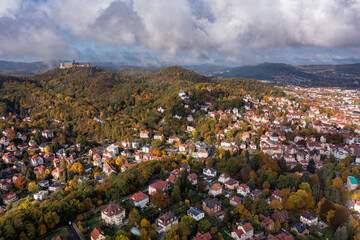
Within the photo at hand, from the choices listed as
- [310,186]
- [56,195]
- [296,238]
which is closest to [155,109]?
[56,195]

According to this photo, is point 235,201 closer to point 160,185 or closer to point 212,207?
point 212,207

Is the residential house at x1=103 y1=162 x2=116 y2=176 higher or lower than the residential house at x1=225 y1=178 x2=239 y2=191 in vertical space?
lower

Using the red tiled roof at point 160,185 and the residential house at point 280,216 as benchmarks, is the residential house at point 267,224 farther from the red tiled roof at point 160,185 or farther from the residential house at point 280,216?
the red tiled roof at point 160,185

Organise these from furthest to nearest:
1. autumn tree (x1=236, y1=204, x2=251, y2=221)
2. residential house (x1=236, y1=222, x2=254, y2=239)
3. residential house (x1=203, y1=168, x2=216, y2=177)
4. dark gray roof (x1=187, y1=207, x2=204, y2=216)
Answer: residential house (x1=203, y1=168, x2=216, y2=177) → dark gray roof (x1=187, y1=207, x2=204, y2=216) → autumn tree (x1=236, y1=204, x2=251, y2=221) → residential house (x1=236, y1=222, x2=254, y2=239)

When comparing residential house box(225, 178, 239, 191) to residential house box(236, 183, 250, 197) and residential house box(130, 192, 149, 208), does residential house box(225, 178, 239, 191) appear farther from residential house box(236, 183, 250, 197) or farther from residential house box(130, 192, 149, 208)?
residential house box(130, 192, 149, 208)

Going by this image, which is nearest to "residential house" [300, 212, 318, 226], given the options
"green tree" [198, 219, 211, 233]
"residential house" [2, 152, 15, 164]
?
"green tree" [198, 219, 211, 233]

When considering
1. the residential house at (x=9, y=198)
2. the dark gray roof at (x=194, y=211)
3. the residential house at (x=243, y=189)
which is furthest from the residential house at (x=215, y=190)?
the residential house at (x=9, y=198)
